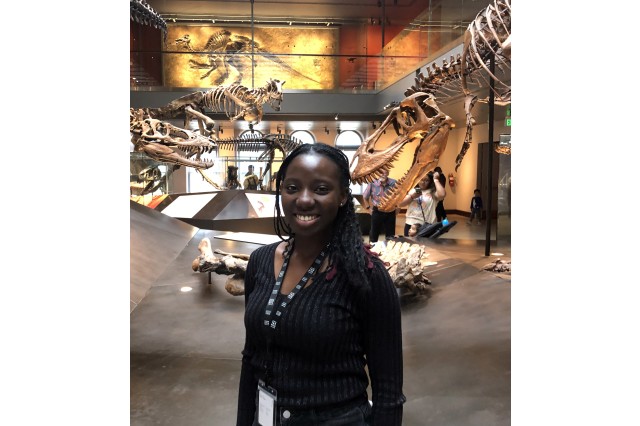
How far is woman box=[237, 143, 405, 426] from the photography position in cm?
131

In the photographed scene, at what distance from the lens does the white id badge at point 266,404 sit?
1342 mm

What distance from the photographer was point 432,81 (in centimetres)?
662

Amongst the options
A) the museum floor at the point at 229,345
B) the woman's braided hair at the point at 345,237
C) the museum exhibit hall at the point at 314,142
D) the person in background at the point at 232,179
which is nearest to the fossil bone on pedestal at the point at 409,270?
the museum exhibit hall at the point at 314,142

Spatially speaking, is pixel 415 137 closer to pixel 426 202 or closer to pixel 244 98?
pixel 426 202

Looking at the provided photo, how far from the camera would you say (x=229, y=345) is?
332 centimetres

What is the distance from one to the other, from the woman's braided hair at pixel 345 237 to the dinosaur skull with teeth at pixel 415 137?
3166mm

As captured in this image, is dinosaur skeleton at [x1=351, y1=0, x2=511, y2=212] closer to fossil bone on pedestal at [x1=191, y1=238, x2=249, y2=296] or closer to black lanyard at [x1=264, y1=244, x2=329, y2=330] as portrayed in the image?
fossil bone on pedestal at [x1=191, y1=238, x2=249, y2=296]

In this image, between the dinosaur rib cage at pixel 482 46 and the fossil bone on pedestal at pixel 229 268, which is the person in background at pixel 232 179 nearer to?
the dinosaur rib cage at pixel 482 46

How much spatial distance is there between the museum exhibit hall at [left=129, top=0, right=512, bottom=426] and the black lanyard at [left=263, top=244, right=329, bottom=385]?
299mm

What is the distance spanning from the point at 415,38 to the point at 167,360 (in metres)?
12.0

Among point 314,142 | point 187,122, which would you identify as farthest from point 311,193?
point 187,122

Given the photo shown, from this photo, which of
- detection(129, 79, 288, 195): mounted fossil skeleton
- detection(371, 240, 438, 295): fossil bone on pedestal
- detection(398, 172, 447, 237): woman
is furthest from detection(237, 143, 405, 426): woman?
detection(398, 172, 447, 237): woman

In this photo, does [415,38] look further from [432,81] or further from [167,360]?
[167,360]

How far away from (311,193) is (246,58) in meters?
14.4
